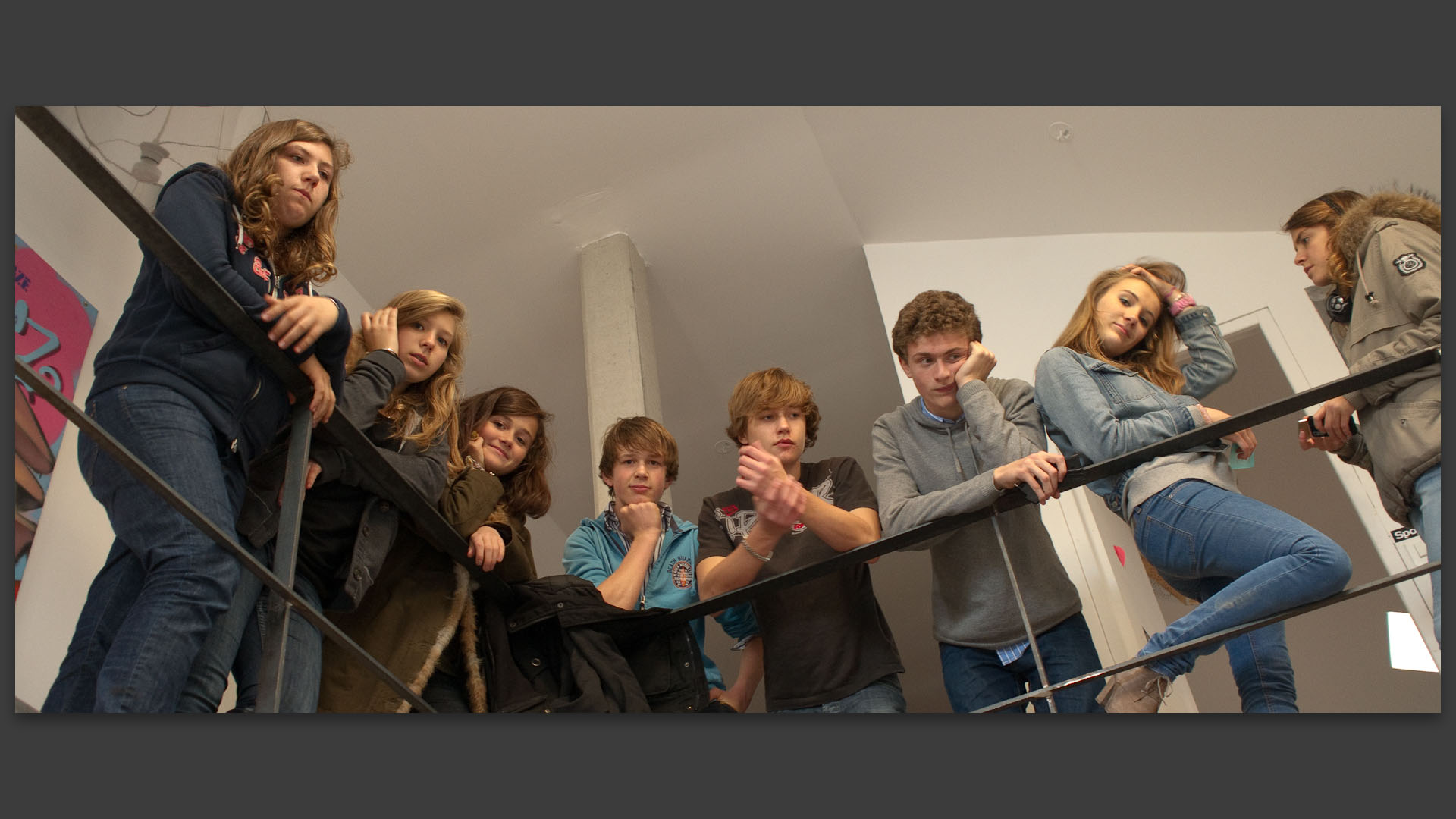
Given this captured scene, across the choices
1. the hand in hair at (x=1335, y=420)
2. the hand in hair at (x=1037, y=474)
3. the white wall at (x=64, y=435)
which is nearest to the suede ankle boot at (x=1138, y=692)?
the hand in hair at (x=1037, y=474)

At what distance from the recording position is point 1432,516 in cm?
222

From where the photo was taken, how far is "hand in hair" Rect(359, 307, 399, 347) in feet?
8.00

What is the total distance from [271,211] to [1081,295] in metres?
3.03

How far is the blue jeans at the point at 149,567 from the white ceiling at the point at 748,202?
1680 mm

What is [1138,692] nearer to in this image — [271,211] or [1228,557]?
[1228,557]

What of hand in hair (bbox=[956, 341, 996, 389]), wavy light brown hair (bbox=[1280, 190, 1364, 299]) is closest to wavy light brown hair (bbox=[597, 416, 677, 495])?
hand in hair (bbox=[956, 341, 996, 389])

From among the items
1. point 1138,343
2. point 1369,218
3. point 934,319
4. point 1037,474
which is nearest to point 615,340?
point 934,319

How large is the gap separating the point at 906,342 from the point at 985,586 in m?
0.59

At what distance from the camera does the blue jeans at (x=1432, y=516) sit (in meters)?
2.21

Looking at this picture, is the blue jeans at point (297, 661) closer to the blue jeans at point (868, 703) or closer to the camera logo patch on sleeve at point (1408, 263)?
the blue jeans at point (868, 703)

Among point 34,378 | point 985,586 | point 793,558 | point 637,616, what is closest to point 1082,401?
point 985,586

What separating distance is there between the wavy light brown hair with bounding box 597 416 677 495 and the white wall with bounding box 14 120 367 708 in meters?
1.09

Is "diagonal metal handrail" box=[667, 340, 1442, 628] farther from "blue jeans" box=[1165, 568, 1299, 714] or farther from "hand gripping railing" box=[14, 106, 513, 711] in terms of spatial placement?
"hand gripping railing" box=[14, 106, 513, 711]

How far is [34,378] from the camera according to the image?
58.3 inches
